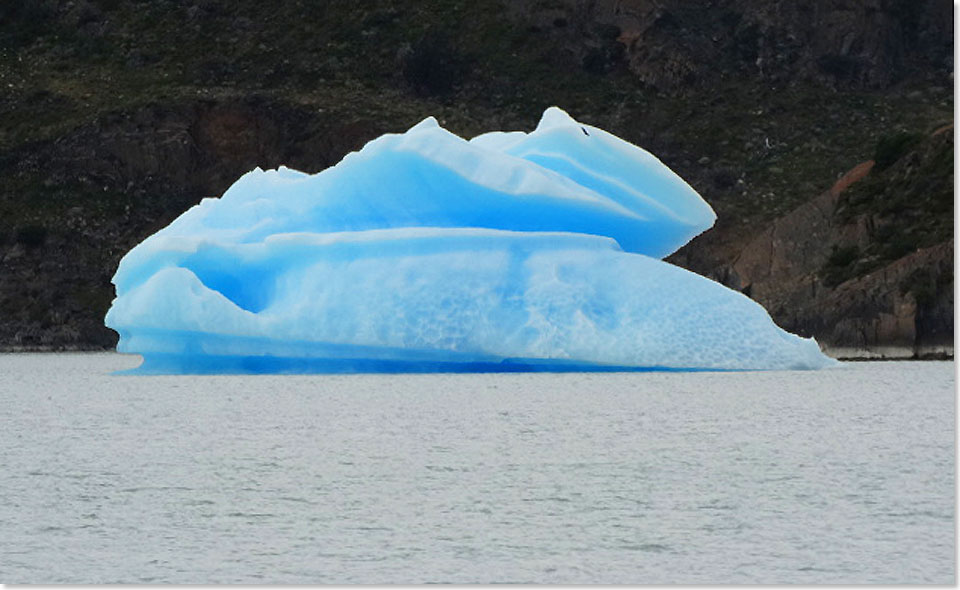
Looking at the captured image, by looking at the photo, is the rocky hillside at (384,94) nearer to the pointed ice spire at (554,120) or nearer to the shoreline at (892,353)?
the shoreline at (892,353)

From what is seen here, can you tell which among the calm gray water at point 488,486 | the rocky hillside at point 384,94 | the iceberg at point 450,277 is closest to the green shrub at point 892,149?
the rocky hillside at point 384,94

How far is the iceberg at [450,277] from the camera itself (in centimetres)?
2273

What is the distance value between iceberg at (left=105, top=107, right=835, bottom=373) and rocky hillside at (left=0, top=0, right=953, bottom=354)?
24678mm

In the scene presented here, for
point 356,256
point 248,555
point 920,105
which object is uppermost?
point 920,105

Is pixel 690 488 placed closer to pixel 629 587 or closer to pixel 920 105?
pixel 629 587

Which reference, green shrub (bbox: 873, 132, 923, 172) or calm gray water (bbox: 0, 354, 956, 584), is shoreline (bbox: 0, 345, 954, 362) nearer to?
calm gray water (bbox: 0, 354, 956, 584)

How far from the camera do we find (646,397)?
22.2 m

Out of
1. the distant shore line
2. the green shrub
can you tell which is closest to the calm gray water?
the distant shore line

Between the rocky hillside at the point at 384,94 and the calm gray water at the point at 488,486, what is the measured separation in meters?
29.2

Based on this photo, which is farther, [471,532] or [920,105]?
[920,105]

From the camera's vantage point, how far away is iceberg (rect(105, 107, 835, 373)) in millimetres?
22734

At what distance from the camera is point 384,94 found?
5906 centimetres

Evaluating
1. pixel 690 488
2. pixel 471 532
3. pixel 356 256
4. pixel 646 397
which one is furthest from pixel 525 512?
pixel 356 256

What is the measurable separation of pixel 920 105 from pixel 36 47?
28.8m
